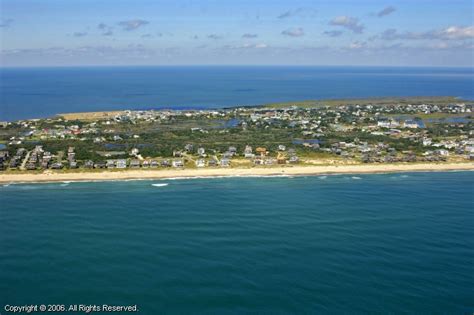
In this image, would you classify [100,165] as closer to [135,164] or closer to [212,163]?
[135,164]

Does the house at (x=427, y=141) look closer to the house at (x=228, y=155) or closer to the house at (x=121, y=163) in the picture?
the house at (x=228, y=155)

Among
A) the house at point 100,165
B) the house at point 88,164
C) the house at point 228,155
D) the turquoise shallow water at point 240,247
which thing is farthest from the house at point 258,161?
the house at point 88,164

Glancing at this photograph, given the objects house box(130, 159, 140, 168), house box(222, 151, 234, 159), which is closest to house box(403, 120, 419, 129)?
house box(222, 151, 234, 159)

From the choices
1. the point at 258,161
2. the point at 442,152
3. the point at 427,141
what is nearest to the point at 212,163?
the point at 258,161

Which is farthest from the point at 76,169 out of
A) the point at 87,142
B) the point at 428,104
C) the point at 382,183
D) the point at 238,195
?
the point at 428,104

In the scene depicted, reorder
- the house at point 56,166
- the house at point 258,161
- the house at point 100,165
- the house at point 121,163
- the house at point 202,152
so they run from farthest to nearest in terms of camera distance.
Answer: the house at point 202,152 → the house at point 258,161 → the house at point 121,163 → the house at point 100,165 → the house at point 56,166

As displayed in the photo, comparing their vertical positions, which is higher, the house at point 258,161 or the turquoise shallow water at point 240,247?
the house at point 258,161

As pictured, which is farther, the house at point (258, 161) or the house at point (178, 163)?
the house at point (258, 161)

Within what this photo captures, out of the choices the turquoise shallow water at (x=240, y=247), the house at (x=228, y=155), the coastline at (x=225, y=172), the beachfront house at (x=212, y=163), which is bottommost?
the turquoise shallow water at (x=240, y=247)

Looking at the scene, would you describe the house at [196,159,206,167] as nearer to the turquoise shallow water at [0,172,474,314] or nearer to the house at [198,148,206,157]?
the house at [198,148,206,157]
